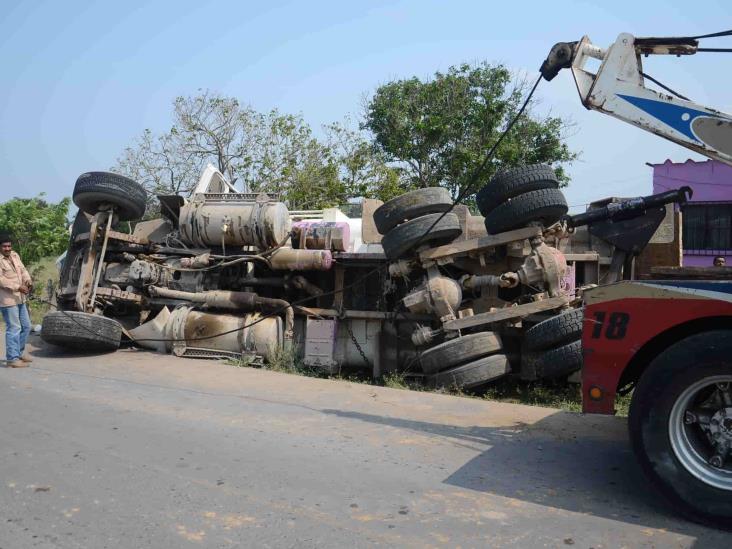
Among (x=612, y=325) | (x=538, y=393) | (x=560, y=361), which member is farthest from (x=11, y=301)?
(x=612, y=325)

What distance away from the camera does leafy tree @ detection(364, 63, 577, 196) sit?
22.8 metres

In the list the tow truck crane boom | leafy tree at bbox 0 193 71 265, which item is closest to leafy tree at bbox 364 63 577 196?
leafy tree at bbox 0 193 71 265

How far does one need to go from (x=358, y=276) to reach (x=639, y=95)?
19.8 feet

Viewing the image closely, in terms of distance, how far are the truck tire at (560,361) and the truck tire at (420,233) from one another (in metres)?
1.97

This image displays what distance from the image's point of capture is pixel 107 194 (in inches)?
408

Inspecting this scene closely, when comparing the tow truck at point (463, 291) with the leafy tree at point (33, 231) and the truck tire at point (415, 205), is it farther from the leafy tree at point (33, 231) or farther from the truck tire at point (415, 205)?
Answer: the leafy tree at point (33, 231)

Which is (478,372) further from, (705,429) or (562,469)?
(705,429)

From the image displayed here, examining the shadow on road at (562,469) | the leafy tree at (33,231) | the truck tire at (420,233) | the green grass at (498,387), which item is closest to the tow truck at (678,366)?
the shadow on road at (562,469)

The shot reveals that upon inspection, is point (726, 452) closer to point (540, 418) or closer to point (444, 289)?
point (540, 418)

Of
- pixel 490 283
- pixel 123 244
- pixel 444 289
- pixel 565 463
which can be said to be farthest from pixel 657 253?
pixel 123 244

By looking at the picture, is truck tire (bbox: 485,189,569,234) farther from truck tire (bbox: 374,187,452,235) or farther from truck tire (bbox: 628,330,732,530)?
truck tire (bbox: 628,330,732,530)

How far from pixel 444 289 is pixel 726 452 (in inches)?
194

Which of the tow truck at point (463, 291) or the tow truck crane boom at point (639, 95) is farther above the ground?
the tow truck crane boom at point (639, 95)

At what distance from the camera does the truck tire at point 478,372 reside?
7.98 m
